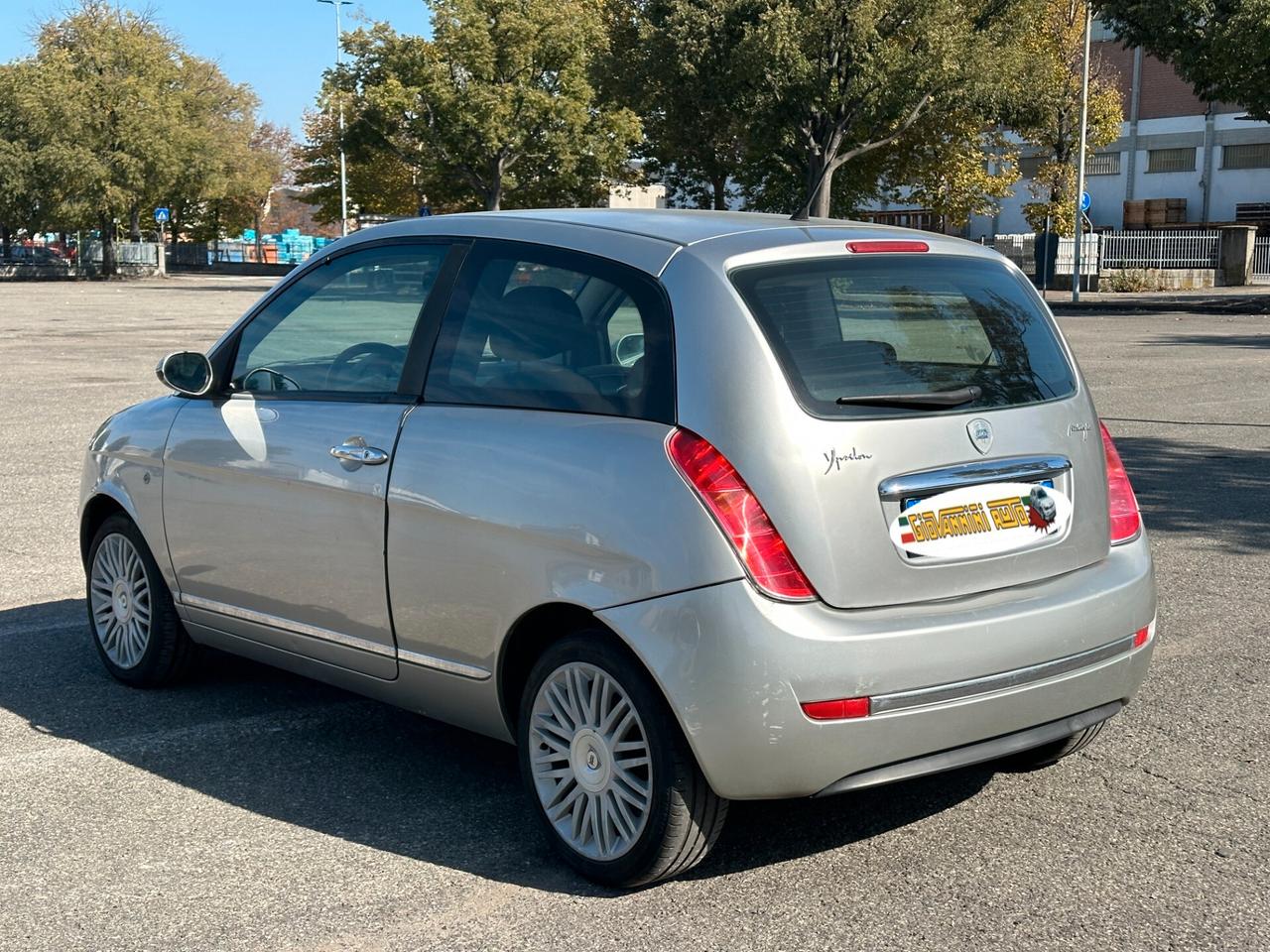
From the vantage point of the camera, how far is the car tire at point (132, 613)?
218 inches

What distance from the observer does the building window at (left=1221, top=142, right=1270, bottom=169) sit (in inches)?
2475

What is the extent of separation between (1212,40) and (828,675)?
2953 cm

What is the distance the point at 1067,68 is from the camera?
5325cm

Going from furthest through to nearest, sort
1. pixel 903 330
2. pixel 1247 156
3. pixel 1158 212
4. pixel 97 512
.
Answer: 1. pixel 1158 212
2. pixel 1247 156
3. pixel 97 512
4. pixel 903 330

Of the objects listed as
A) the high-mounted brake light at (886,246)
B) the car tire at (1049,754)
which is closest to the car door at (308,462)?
the high-mounted brake light at (886,246)

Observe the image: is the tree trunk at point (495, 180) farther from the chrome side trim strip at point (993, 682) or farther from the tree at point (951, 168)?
the chrome side trim strip at point (993, 682)

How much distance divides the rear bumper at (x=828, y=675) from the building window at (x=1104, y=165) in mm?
69084

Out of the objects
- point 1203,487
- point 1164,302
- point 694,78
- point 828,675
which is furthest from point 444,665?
point 694,78

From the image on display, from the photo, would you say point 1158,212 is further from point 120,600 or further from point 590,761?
point 590,761

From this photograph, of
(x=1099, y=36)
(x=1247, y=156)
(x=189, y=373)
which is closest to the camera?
(x=189, y=373)

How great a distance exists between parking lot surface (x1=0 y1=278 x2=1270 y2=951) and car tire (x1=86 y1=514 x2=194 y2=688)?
99mm

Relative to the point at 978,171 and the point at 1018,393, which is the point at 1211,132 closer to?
the point at 978,171

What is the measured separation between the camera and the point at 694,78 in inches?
1549

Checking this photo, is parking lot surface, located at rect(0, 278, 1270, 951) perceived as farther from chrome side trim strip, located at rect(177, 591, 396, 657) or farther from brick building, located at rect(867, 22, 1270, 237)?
brick building, located at rect(867, 22, 1270, 237)
